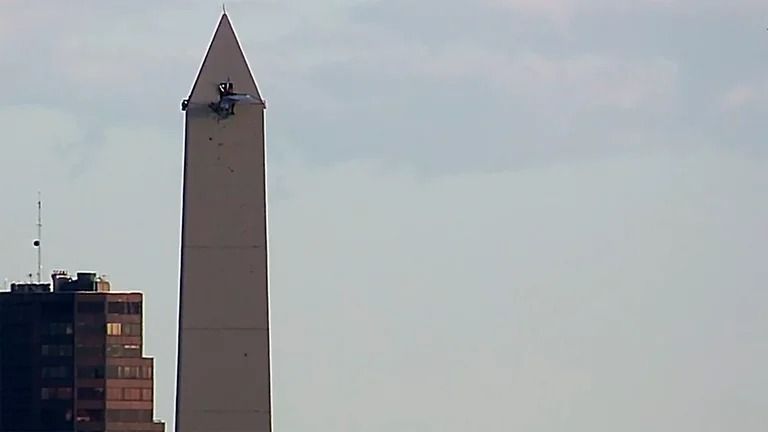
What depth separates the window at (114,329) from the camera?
16075 cm

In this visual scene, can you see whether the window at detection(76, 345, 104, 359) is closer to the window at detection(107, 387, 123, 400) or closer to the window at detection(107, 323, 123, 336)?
the window at detection(107, 323, 123, 336)

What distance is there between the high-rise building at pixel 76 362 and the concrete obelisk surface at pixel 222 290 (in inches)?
3508

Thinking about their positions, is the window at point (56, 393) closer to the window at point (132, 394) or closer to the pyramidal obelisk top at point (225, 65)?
the window at point (132, 394)

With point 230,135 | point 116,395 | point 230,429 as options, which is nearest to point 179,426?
point 230,429

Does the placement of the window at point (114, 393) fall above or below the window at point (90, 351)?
below

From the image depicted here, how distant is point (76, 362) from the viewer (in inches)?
6319

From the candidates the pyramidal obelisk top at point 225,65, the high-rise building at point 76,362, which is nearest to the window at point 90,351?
the high-rise building at point 76,362

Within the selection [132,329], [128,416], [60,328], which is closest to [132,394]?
[128,416]

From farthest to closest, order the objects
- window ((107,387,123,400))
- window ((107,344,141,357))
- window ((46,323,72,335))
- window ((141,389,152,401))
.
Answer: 1. window ((46,323,72,335))
2. window ((107,344,141,357))
3. window ((107,387,123,400))
4. window ((141,389,152,401))

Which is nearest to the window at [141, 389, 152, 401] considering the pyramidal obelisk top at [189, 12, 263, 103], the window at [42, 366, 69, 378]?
the window at [42, 366, 69, 378]

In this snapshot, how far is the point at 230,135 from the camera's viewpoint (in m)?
68.2

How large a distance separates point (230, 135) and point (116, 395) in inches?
3617

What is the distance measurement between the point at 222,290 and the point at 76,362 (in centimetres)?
9332

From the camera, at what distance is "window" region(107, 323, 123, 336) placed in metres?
161
